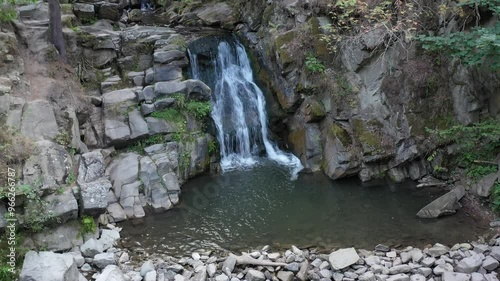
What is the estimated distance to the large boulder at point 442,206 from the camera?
10.6m

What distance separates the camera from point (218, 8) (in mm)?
18938

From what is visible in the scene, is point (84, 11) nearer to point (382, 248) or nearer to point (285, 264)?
point (285, 264)

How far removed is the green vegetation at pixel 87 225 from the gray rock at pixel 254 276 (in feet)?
12.7

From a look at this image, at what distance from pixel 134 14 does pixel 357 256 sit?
1580cm

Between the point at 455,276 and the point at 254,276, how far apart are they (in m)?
3.87

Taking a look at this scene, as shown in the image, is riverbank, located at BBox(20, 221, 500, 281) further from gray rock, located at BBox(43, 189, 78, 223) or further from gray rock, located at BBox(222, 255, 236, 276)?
gray rock, located at BBox(43, 189, 78, 223)

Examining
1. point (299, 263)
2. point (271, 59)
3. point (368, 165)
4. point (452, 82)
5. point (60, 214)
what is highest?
point (271, 59)

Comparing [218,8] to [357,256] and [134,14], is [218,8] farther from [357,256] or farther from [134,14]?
[357,256]

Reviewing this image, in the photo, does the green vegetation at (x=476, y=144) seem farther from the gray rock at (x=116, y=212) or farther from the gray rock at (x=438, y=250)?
the gray rock at (x=116, y=212)

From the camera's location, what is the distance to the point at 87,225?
962 cm

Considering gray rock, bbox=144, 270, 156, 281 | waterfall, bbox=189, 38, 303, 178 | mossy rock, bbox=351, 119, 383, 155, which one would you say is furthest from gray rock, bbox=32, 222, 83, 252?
mossy rock, bbox=351, 119, 383, 155

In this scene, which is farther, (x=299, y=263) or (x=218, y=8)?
(x=218, y=8)

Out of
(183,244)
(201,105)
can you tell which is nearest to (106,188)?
(183,244)

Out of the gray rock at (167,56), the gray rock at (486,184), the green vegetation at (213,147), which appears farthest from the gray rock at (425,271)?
the gray rock at (167,56)
